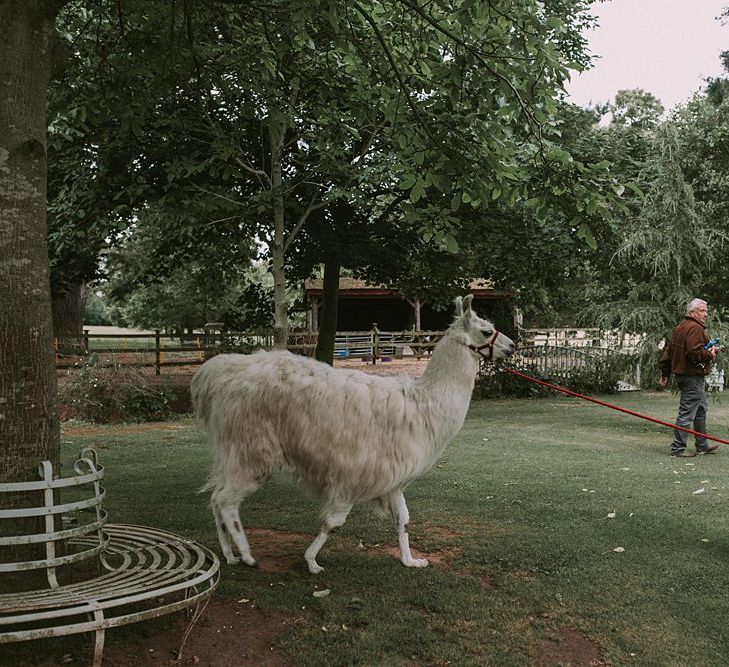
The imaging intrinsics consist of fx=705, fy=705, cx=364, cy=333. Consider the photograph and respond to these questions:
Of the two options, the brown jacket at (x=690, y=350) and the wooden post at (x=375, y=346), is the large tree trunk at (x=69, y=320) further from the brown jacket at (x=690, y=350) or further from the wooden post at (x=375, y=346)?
the brown jacket at (x=690, y=350)

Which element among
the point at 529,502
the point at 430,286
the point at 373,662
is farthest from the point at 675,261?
the point at 373,662

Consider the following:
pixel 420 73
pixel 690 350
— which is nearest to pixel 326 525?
pixel 420 73

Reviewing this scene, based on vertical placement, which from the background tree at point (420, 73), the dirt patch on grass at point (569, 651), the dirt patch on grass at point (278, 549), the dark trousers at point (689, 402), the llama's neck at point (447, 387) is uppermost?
the background tree at point (420, 73)

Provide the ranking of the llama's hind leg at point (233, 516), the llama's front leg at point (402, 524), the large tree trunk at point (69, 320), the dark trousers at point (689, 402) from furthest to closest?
the large tree trunk at point (69, 320) → the dark trousers at point (689, 402) → the llama's front leg at point (402, 524) → the llama's hind leg at point (233, 516)

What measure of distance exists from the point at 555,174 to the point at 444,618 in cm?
360

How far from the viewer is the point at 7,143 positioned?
4.02 meters

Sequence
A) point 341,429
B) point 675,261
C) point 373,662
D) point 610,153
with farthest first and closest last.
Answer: point 610,153
point 675,261
point 341,429
point 373,662

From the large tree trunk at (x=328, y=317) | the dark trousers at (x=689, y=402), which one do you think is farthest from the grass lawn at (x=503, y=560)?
the large tree trunk at (x=328, y=317)

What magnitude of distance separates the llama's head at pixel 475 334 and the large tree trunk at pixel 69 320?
20.1 m

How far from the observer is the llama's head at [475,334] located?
5664 millimetres

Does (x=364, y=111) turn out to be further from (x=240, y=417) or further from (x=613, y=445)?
(x=613, y=445)

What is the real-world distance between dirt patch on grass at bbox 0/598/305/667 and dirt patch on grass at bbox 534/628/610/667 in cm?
141

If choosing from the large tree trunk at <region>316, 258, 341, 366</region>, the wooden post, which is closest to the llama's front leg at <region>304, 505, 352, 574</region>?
the large tree trunk at <region>316, 258, 341, 366</region>

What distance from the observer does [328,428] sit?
17.0 ft
